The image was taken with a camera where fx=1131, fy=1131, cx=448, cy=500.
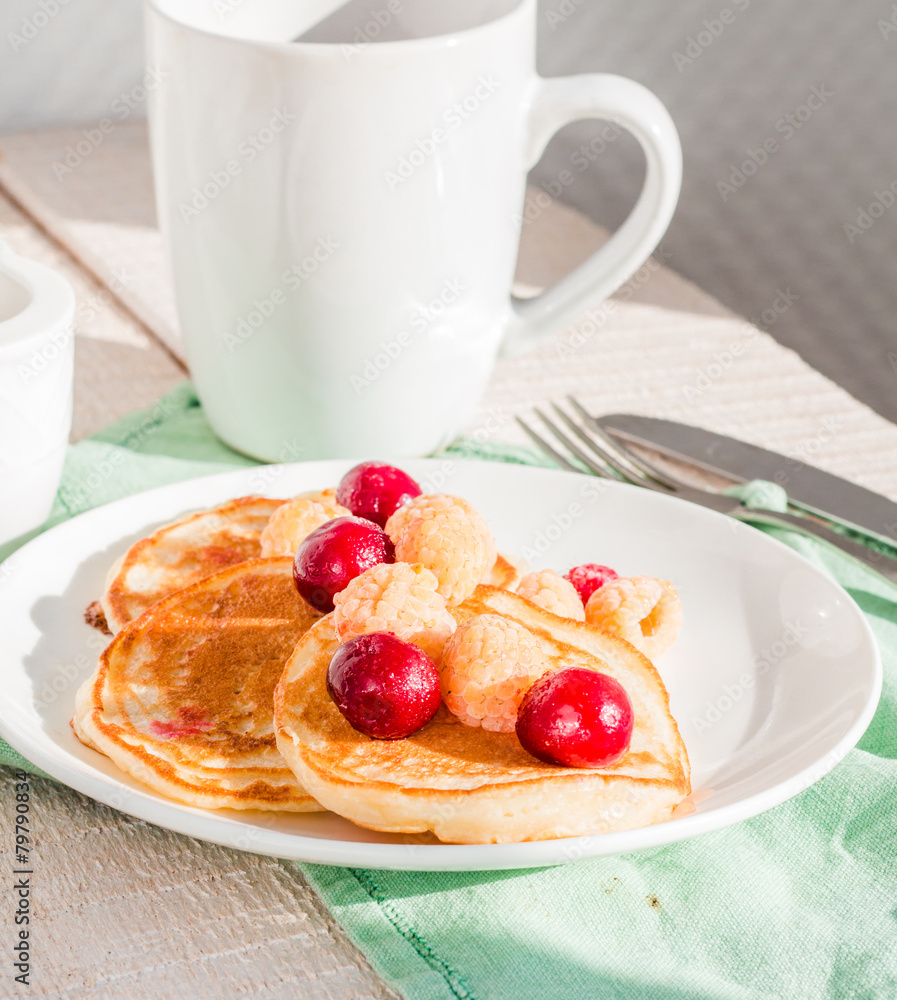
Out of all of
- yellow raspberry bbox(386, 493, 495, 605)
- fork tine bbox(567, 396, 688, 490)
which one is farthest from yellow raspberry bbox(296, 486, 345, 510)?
fork tine bbox(567, 396, 688, 490)

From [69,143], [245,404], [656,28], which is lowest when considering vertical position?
[69,143]

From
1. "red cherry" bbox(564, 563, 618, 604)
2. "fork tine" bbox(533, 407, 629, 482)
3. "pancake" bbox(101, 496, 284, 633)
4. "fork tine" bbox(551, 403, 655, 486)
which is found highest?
"red cherry" bbox(564, 563, 618, 604)

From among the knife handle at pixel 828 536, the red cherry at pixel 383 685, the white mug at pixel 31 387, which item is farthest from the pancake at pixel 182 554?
the knife handle at pixel 828 536

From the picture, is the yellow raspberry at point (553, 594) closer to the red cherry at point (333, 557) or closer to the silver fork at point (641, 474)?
the red cherry at point (333, 557)

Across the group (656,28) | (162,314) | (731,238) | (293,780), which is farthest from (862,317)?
(293,780)

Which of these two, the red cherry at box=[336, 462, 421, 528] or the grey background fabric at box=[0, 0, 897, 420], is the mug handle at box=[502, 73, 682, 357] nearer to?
the red cherry at box=[336, 462, 421, 528]

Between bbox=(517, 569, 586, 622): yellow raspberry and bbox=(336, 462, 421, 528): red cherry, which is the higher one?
bbox=(517, 569, 586, 622): yellow raspberry

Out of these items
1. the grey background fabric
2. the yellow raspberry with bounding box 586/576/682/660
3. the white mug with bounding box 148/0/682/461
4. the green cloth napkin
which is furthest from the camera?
the grey background fabric

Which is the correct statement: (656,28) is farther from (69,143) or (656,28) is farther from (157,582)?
(157,582)
